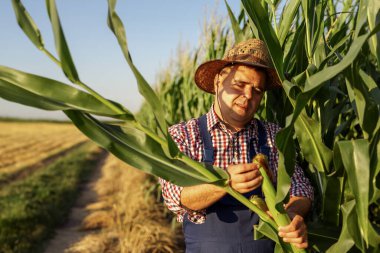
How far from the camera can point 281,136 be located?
1.09 meters

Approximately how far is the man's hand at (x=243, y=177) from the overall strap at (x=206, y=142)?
32 cm

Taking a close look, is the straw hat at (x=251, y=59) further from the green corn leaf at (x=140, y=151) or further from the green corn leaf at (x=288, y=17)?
the green corn leaf at (x=140, y=151)

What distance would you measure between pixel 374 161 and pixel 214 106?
0.63 metres

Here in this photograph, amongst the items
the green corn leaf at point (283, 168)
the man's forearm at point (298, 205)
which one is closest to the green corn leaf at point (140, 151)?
the green corn leaf at point (283, 168)

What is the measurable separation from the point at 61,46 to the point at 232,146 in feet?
2.32

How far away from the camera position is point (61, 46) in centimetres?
97

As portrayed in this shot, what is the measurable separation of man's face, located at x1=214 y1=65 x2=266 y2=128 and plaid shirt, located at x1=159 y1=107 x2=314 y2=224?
55 mm

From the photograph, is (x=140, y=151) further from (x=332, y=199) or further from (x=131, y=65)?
(x=332, y=199)

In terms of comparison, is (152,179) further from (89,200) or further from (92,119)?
(92,119)

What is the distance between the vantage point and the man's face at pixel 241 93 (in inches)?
55.4

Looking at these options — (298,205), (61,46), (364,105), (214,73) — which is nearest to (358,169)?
(364,105)

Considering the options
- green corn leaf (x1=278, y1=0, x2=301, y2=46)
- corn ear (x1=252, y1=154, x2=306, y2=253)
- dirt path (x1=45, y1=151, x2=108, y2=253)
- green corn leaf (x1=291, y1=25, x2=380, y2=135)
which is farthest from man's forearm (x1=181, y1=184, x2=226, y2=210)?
dirt path (x1=45, y1=151, x2=108, y2=253)

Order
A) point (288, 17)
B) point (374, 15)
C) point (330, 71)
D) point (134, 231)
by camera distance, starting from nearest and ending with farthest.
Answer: point (330, 71) < point (374, 15) < point (288, 17) < point (134, 231)

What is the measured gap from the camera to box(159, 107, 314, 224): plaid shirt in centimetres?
149
